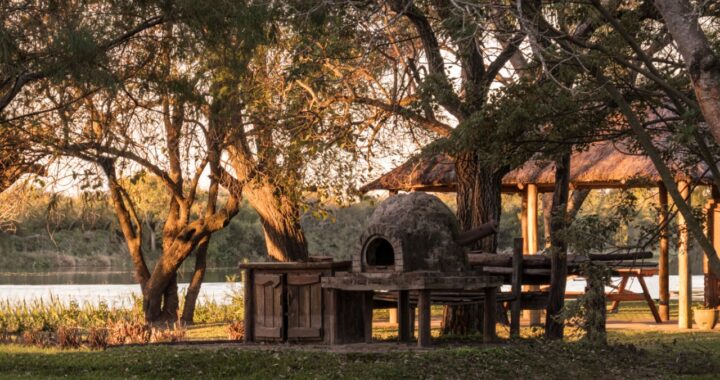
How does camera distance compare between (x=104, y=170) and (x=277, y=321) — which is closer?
(x=277, y=321)

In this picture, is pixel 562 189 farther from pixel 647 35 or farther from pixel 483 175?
pixel 647 35

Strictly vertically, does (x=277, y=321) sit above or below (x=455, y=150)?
below

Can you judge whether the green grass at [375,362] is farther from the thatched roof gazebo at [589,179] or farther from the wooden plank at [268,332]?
the thatched roof gazebo at [589,179]

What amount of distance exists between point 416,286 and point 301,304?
6.13 feet

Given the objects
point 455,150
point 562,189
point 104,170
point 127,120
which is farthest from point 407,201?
point 104,170

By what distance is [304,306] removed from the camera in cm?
1433

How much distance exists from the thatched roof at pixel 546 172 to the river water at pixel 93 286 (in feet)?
15.6

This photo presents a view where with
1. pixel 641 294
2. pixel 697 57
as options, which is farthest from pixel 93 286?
pixel 697 57

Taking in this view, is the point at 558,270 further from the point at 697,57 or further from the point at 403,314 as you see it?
the point at 697,57

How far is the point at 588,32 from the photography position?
51.8ft

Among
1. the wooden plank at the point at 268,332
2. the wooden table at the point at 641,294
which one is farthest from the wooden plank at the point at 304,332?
the wooden table at the point at 641,294

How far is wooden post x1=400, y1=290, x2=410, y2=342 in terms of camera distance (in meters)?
13.9

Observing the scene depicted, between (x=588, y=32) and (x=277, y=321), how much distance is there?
18.8ft

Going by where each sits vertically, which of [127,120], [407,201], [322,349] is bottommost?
[322,349]
